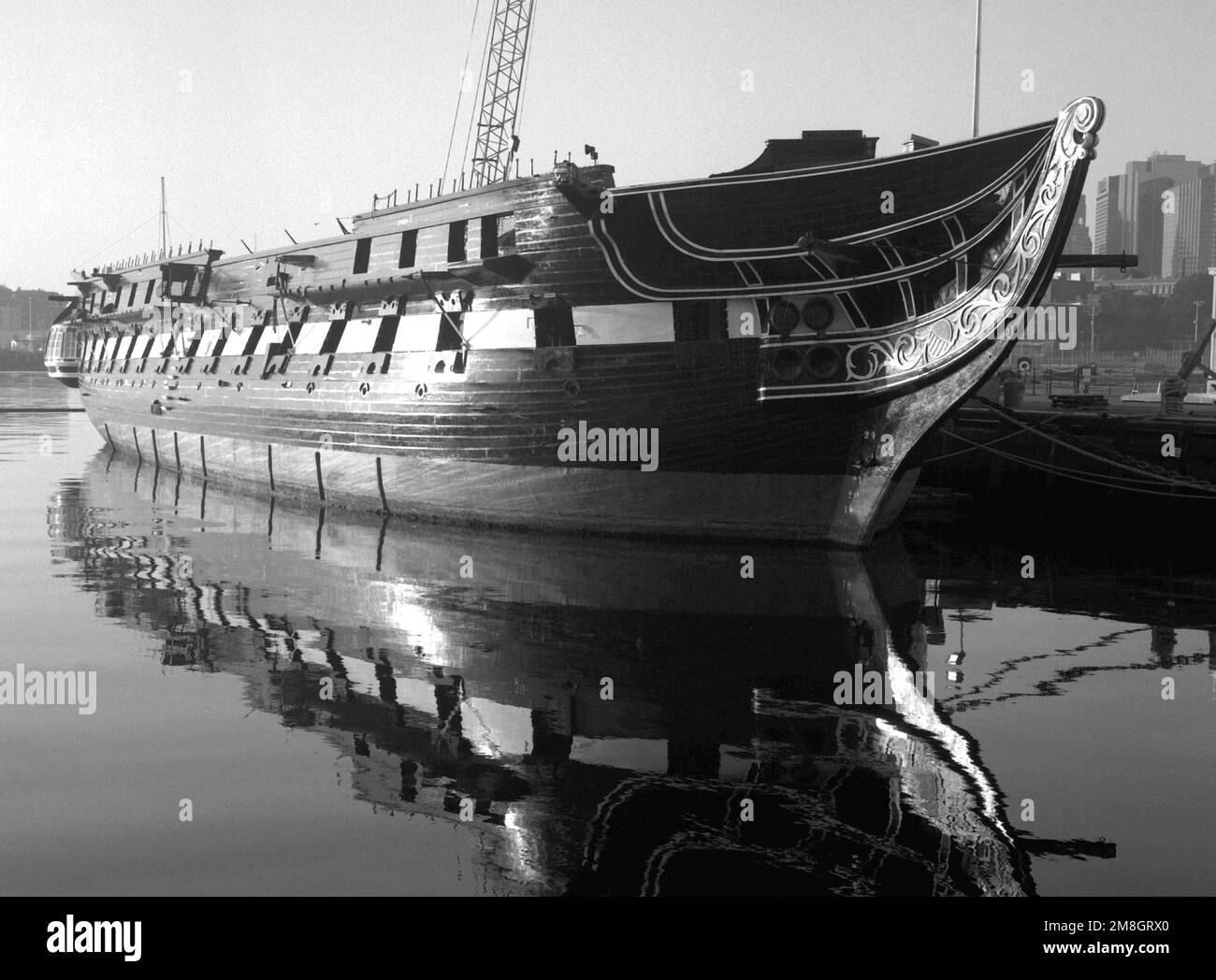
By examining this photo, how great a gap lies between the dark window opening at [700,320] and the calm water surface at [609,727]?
3795 mm

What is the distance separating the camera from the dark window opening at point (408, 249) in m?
25.4

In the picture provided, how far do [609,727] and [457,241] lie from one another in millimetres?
15202

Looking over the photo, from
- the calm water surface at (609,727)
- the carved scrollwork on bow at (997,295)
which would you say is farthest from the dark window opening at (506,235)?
the carved scrollwork on bow at (997,295)

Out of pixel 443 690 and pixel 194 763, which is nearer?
pixel 194 763

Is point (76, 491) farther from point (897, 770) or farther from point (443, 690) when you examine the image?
point (897, 770)

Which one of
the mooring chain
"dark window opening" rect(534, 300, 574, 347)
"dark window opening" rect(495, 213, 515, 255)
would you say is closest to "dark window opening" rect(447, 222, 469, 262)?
"dark window opening" rect(495, 213, 515, 255)

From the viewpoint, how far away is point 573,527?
880 inches

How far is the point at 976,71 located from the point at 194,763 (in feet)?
90.8

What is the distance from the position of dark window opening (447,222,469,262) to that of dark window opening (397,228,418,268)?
5.04 feet

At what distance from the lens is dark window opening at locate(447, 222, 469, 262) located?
23.8 meters

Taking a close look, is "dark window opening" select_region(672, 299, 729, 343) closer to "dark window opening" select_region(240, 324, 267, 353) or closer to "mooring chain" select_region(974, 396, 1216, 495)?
"mooring chain" select_region(974, 396, 1216, 495)

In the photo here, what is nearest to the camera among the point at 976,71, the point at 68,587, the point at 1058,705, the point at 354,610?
the point at 1058,705

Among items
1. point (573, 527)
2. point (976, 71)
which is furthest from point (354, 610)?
point (976, 71)

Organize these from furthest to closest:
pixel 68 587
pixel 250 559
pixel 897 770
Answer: pixel 250 559 < pixel 68 587 < pixel 897 770
